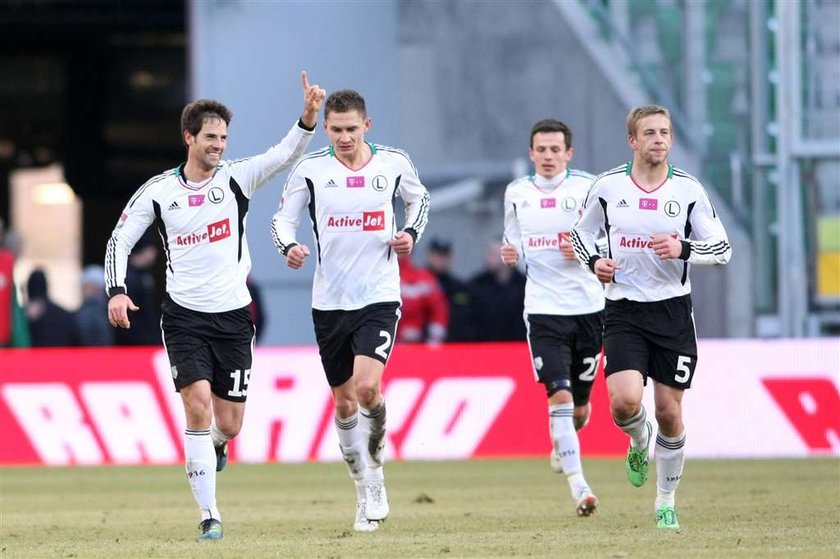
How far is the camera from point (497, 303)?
18.1 m

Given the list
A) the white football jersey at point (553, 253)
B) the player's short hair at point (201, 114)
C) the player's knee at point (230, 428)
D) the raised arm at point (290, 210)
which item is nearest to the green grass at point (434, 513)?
the player's knee at point (230, 428)

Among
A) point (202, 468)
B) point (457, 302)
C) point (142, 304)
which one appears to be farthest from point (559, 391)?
point (142, 304)

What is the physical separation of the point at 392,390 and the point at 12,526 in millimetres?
5641

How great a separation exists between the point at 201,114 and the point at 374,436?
2.09 metres

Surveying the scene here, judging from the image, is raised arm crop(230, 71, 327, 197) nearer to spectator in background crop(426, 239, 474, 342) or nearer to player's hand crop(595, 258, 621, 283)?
player's hand crop(595, 258, 621, 283)

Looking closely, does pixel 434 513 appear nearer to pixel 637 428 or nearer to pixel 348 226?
pixel 637 428

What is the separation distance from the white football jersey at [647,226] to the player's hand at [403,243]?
97 cm

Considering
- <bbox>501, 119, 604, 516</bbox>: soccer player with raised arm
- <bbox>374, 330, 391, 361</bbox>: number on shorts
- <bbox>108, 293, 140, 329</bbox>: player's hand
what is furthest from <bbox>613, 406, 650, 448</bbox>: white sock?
<bbox>108, 293, 140, 329</bbox>: player's hand

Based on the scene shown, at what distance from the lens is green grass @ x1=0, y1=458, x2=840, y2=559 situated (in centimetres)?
909

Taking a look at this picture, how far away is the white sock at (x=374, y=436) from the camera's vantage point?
401 inches

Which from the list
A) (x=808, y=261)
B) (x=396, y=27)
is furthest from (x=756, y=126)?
(x=396, y=27)

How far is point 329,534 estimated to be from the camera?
9992 millimetres

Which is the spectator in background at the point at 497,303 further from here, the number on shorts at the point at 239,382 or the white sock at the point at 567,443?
the number on shorts at the point at 239,382

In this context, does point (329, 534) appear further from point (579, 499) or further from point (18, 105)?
point (18, 105)
